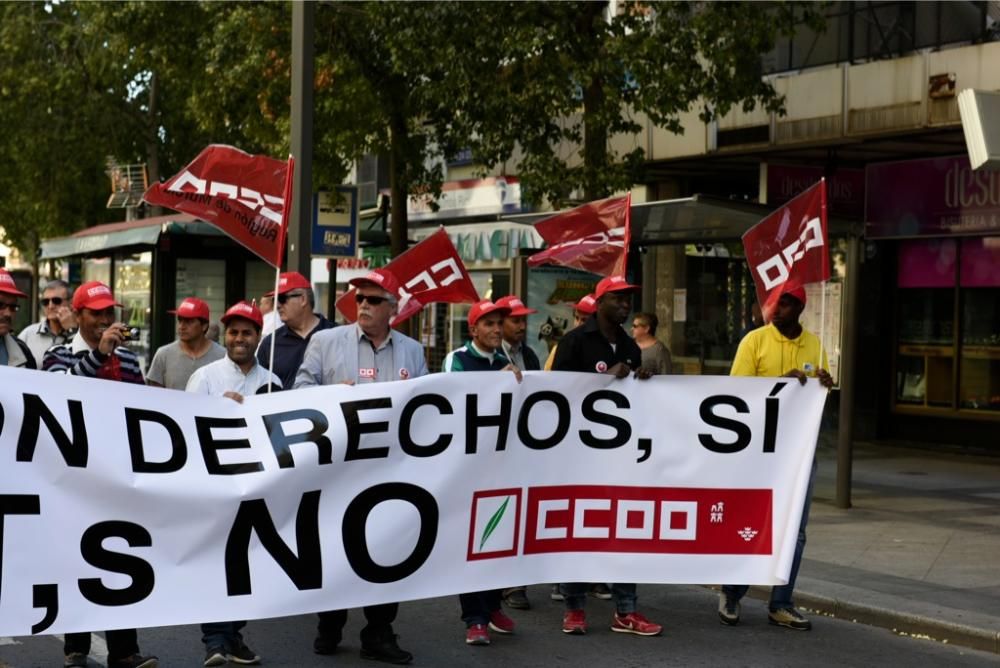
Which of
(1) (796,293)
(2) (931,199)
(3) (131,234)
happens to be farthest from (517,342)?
(3) (131,234)

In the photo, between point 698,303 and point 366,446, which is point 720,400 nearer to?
point 366,446

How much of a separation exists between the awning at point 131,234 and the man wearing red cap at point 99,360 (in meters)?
13.2

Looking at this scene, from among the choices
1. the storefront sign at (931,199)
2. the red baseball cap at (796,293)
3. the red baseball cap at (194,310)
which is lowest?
the red baseball cap at (194,310)

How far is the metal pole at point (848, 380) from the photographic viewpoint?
12797mm

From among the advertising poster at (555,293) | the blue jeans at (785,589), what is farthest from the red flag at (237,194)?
the advertising poster at (555,293)

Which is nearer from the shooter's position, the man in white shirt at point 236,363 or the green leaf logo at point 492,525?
Answer: the man in white shirt at point 236,363

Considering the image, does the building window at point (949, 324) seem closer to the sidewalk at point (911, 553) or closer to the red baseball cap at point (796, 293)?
the sidewalk at point (911, 553)

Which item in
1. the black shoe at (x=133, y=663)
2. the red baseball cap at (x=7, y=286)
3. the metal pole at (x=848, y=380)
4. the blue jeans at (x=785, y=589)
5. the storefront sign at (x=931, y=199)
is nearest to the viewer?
the black shoe at (x=133, y=663)

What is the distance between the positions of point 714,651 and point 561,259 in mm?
3921

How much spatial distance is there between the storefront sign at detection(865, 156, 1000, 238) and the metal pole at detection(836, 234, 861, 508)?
452 cm

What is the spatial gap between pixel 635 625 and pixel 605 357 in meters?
1.47

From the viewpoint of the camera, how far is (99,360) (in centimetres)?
702

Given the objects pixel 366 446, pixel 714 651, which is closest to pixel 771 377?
pixel 714 651

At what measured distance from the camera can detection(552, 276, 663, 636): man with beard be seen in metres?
8.08
